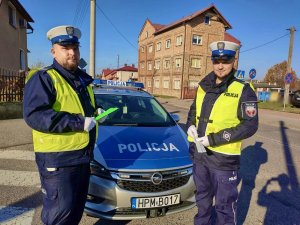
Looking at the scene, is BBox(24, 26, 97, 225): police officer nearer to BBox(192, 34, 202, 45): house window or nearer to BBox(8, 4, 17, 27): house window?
BBox(8, 4, 17, 27): house window

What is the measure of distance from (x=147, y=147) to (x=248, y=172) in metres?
2.70

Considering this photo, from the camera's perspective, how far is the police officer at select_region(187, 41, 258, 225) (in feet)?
7.91

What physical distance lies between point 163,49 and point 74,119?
3561 centimetres

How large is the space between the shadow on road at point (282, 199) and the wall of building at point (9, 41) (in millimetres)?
15090

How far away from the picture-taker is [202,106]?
268 cm

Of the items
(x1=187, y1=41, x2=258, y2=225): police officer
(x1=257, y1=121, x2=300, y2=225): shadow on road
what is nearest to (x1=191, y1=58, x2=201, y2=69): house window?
(x1=257, y1=121, x2=300, y2=225): shadow on road

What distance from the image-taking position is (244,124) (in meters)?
2.39

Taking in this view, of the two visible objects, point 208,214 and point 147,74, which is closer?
point 208,214

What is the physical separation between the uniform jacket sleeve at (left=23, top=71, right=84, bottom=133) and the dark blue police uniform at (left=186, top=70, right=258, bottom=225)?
4.07 ft

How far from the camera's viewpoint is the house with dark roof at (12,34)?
1515cm

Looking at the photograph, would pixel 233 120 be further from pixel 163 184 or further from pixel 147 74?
pixel 147 74

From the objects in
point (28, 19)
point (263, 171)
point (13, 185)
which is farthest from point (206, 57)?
point (13, 185)

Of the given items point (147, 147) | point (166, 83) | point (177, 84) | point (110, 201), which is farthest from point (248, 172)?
point (166, 83)

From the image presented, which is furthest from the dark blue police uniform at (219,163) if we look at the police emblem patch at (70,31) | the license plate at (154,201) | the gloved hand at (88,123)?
the police emblem patch at (70,31)
